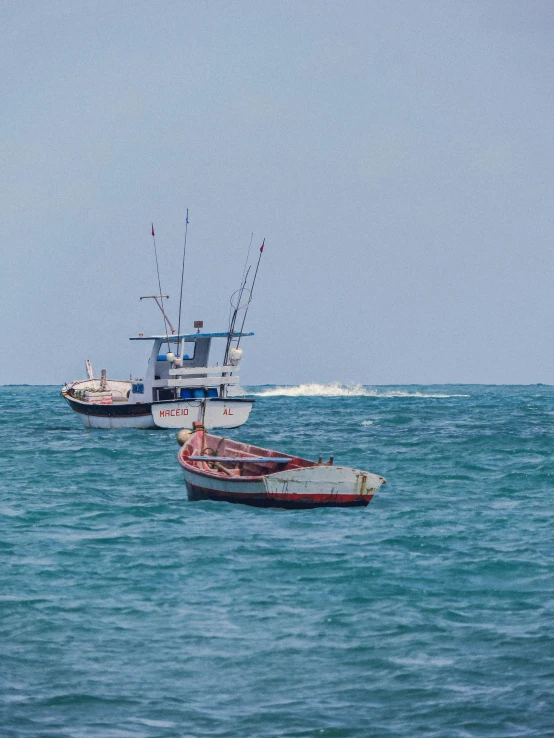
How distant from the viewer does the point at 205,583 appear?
52.5 ft

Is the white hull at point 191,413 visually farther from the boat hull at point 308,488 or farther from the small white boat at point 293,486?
the boat hull at point 308,488

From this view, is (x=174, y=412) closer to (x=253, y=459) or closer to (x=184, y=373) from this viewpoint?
(x=184, y=373)

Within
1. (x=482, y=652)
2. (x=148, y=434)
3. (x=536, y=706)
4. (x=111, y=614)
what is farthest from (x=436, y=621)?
(x=148, y=434)

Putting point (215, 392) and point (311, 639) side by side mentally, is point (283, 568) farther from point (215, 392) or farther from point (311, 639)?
point (215, 392)

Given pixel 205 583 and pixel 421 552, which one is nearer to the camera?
pixel 205 583

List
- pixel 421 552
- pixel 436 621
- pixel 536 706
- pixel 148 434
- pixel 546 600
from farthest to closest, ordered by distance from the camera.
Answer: pixel 148 434, pixel 421 552, pixel 546 600, pixel 436 621, pixel 536 706

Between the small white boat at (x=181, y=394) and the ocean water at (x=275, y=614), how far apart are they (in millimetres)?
15297

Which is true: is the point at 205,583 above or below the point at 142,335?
below

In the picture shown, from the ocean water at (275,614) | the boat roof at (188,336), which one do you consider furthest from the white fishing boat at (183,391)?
the ocean water at (275,614)

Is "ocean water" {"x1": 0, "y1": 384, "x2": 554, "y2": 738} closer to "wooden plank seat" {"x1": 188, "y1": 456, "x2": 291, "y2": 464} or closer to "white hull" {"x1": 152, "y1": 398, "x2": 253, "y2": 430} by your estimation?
"wooden plank seat" {"x1": 188, "y1": 456, "x2": 291, "y2": 464}

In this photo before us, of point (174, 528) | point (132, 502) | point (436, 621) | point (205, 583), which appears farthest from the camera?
point (132, 502)

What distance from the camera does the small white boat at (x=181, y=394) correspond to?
4319cm

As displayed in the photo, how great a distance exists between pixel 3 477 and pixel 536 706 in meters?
22.4

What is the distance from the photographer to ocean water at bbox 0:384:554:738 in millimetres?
10766
